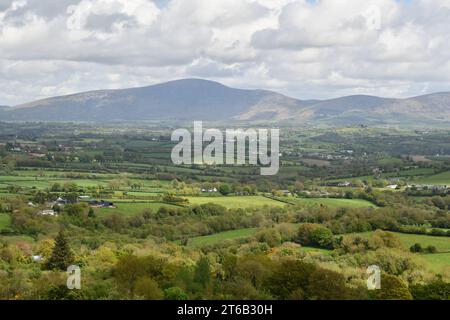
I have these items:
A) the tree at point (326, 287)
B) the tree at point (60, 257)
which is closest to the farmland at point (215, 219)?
the tree at point (60, 257)

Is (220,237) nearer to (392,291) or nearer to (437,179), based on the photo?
(392,291)

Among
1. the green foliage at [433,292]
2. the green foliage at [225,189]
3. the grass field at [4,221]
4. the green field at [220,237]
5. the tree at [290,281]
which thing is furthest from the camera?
the green foliage at [225,189]

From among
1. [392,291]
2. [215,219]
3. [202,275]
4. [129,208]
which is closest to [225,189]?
[129,208]

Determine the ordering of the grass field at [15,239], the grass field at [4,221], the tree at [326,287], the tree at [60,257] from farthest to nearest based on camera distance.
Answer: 1. the grass field at [4,221]
2. the grass field at [15,239]
3. the tree at [60,257]
4. the tree at [326,287]

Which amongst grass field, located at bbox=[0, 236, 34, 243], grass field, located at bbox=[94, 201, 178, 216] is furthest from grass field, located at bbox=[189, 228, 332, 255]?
grass field, located at bbox=[0, 236, 34, 243]

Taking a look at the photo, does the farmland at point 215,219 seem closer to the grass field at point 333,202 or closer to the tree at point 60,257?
the grass field at point 333,202
